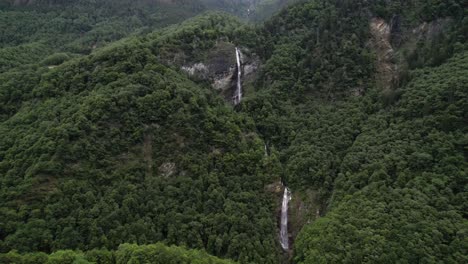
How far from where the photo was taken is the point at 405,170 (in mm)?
75625

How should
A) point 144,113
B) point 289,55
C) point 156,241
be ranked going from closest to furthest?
point 156,241 → point 144,113 → point 289,55

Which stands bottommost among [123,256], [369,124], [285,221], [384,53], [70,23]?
[285,221]

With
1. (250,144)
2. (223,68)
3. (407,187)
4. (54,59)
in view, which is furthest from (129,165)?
(407,187)

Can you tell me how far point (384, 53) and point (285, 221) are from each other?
1860 inches

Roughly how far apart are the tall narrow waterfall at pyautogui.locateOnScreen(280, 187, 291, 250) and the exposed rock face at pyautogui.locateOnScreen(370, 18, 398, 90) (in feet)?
108

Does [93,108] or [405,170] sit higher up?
[93,108]

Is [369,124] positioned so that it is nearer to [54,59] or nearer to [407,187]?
[407,187]

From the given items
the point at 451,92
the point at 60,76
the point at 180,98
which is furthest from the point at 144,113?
the point at 451,92

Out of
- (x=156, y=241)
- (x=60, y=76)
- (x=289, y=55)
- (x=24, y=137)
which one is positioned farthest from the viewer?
(x=289, y=55)

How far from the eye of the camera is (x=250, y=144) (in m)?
92.8

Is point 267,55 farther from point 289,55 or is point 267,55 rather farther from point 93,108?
point 93,108

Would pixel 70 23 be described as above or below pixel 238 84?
above

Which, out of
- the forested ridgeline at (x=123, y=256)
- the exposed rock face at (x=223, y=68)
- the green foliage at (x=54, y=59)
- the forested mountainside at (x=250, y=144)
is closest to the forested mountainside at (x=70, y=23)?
the green foliage at (x=54, y=59)

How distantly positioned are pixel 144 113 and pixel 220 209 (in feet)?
78.6
